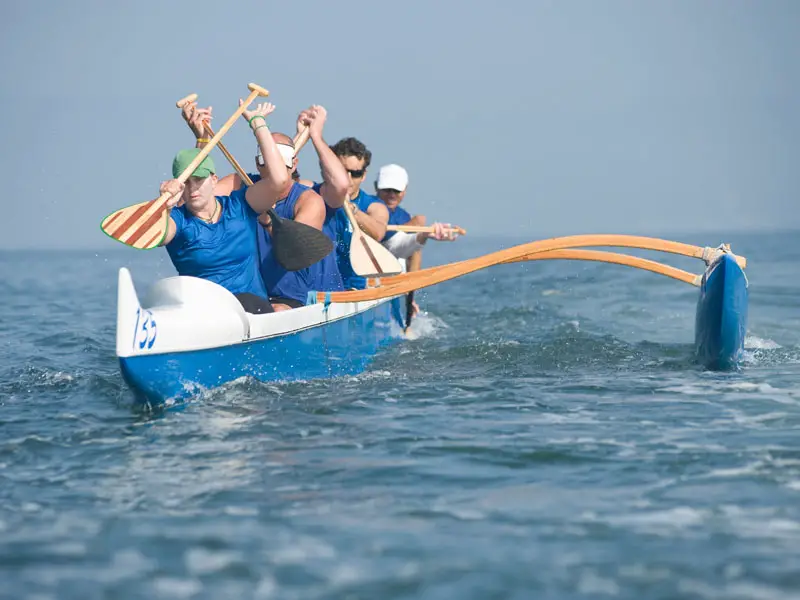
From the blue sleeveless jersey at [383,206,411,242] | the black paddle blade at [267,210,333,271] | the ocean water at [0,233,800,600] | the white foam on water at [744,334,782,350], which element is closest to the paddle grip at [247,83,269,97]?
the black paddle blade at [267,210,333,271]

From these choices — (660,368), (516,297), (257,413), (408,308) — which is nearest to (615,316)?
(516,297)

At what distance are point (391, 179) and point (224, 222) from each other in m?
4.01

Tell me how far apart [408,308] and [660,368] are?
11.4ft

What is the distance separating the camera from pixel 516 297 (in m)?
16.4

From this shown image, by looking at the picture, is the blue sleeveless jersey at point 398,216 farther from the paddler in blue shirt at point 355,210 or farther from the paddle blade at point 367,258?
the paddle blade at point 367,258

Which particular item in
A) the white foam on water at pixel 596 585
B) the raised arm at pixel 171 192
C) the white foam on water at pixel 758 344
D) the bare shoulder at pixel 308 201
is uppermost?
the bare shoulder at pixel 308 201

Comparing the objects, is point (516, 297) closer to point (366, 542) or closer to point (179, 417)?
point (179, 417)

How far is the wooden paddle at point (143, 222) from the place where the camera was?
5.62 m

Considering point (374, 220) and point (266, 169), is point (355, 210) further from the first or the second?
point (266, 169)

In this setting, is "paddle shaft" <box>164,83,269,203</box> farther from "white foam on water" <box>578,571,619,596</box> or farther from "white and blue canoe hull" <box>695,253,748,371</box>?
"white and blue canoe hull" <box>695,253,748,371</box>

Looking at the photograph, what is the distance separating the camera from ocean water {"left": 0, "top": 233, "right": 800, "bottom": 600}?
3.41 metres

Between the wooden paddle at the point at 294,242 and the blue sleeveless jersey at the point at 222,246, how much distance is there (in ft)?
1.40

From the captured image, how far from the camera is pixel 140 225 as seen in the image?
5.67 meters

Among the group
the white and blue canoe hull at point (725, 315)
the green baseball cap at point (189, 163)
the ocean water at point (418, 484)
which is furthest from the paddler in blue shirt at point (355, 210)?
the white and blue canoe hull at point (725, 315)
